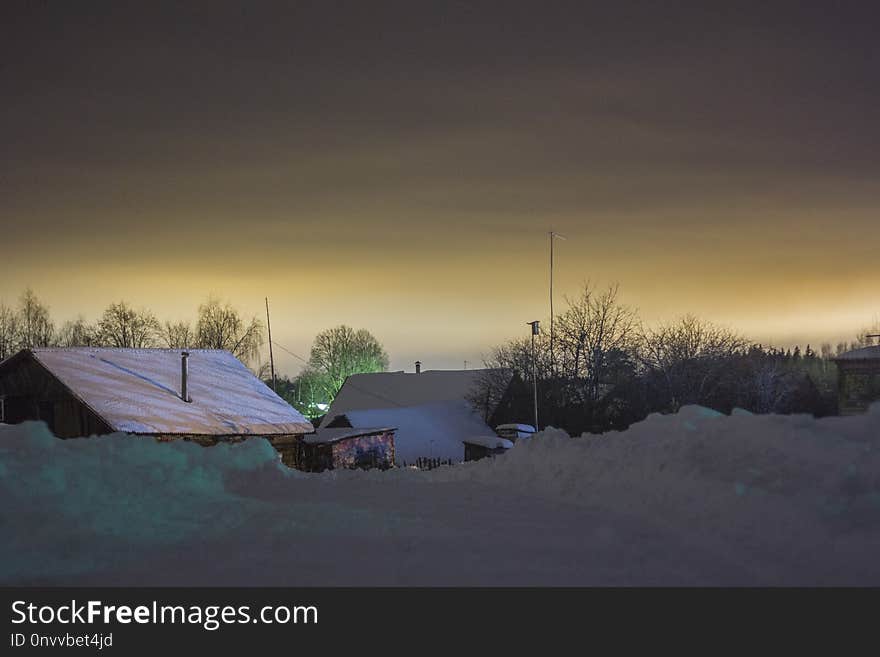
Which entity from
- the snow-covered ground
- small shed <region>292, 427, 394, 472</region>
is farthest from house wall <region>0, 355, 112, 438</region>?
the snow-covered ground

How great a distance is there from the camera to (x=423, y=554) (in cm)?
587

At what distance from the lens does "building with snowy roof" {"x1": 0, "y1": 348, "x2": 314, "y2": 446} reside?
30078 millimetres

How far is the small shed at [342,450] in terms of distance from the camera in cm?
3597

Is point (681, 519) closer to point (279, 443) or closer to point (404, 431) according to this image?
point (279, 443)

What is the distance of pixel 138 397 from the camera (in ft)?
104

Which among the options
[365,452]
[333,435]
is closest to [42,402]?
[333,435]

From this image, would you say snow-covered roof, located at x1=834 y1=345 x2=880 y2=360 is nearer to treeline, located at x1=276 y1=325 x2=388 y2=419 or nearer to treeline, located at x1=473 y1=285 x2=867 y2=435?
treeline, located at x1=473 y1=285 x2=867 y2=435

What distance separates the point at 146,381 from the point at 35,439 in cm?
2635

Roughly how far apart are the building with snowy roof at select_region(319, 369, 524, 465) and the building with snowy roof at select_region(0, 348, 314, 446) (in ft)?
32.8

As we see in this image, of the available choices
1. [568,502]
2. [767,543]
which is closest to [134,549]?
[568,502]

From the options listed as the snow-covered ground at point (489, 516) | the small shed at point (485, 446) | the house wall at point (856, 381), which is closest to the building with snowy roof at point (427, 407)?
the small shed at point (485, 446)

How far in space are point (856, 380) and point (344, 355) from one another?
8042cm

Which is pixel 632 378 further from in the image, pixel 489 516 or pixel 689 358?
pixel 489 516
